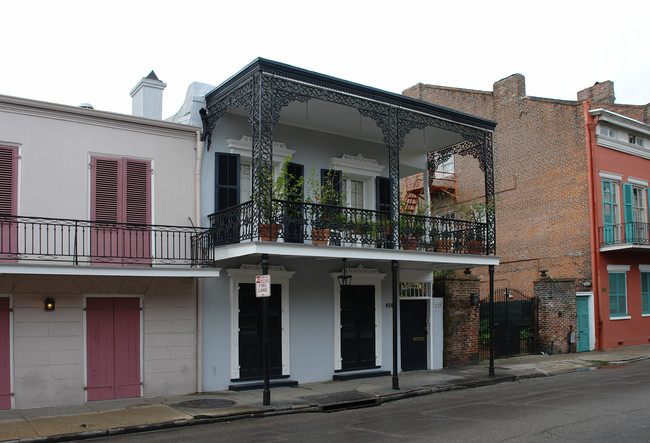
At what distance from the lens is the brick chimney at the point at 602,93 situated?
23.6 meters

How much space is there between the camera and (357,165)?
15.1 meters

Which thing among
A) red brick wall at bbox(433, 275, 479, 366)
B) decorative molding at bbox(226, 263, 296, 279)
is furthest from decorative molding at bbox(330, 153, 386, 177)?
red brick wall at bbox(433, 275, 479, 366)

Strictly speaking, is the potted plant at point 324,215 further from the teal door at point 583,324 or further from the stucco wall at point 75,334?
the teal door at point 583,324

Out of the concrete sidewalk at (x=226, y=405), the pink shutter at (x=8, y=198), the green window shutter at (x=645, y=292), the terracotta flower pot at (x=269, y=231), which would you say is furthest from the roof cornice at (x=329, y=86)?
the green window shutter at (x=645, y=292)

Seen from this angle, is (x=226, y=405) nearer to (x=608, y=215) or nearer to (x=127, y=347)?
(x=127, y=347)

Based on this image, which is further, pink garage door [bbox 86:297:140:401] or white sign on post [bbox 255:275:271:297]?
pink garage door [bbox 86:297:140:401]

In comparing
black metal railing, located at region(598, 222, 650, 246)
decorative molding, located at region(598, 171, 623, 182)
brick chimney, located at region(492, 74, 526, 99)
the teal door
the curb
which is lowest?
the curb

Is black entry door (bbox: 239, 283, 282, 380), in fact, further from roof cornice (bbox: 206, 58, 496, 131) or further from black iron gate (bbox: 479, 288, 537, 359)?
black iron gate (bbox: 479, 288, 537, 359)

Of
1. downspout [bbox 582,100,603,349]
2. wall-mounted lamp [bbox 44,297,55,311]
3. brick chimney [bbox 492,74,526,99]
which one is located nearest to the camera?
wall-mounted lamp [bbox 44,297,55,311]

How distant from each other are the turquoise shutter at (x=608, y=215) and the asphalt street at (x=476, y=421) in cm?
846

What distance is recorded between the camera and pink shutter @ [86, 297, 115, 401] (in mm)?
10906

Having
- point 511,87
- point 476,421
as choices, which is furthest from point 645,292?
point 476,421

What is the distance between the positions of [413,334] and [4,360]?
9.37 metres

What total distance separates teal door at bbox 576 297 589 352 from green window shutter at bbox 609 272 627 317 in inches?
50.3
